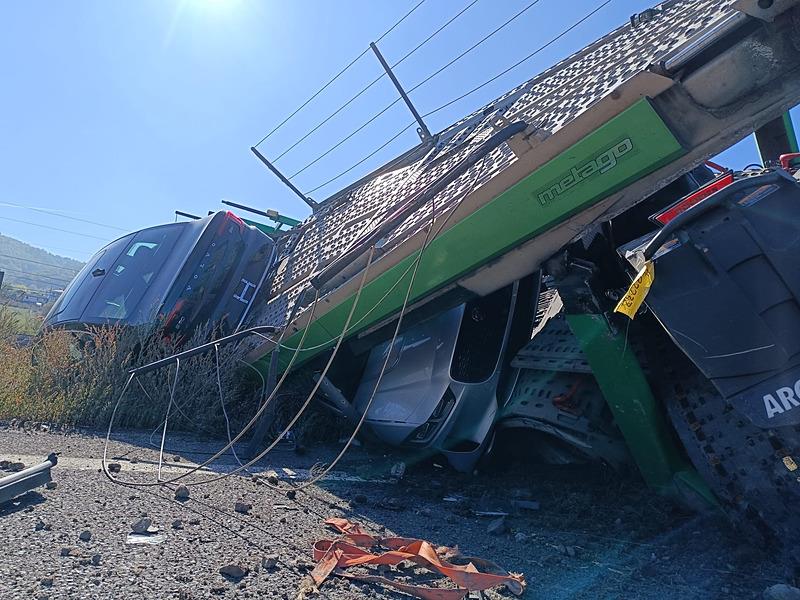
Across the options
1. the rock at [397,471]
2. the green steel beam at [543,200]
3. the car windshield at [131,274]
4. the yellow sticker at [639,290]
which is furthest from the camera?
the car windshield at [131,274]

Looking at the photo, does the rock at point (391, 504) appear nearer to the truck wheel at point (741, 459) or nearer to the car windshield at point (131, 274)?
the truck wheel at point (741, 459)

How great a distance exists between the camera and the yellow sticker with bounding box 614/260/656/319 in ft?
7.80

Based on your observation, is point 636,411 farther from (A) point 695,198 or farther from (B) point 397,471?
(B) point 397,471

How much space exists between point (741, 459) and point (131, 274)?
5.61 metres

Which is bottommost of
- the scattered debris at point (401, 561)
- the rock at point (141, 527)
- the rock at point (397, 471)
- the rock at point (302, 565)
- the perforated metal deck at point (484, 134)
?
the rock at point (397, 471)

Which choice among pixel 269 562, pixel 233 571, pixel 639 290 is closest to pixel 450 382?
pixel 639 290

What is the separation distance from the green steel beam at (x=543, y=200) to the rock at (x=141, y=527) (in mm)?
2146

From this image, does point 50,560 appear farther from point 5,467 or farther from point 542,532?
point 542,532

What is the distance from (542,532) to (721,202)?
172 cm

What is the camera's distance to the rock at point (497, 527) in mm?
2898

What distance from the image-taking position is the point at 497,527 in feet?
9.55

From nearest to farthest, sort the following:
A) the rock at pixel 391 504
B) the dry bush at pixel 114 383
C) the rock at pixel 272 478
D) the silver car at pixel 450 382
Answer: the rock at pixel 391 504, the rock at pixel 272 478, the silver car at pixel 450 382, the dry bush at pixel 114 383

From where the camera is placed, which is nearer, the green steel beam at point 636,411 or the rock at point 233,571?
the rock at point 233,571

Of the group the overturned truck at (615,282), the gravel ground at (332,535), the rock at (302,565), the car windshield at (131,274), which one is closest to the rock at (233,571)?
the gravel ground at (332,535)
